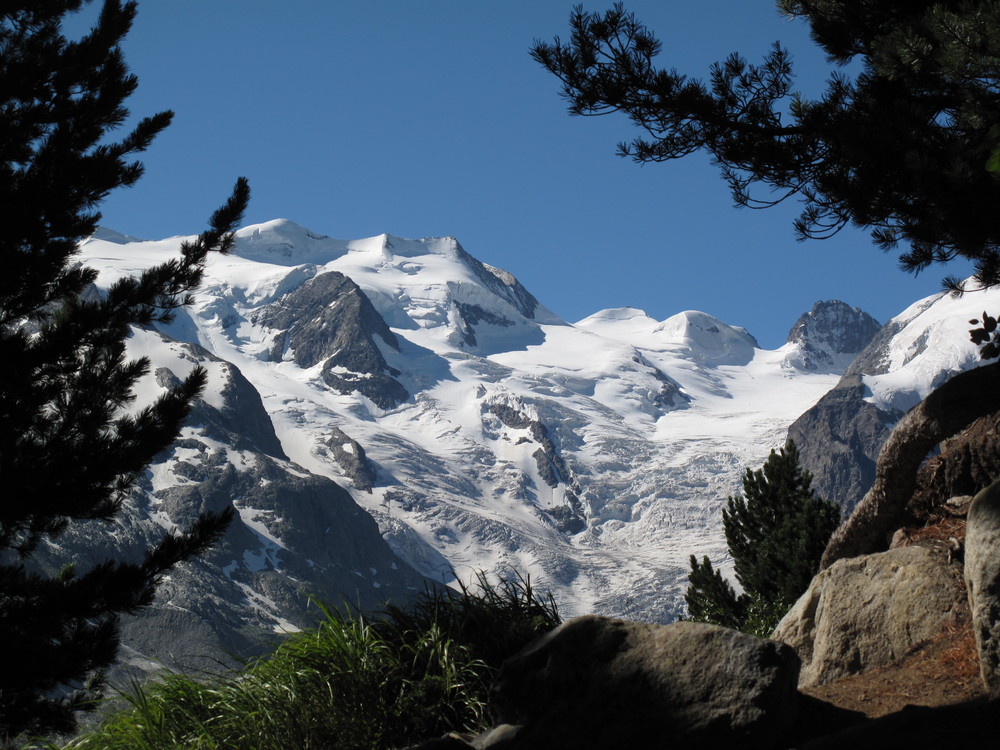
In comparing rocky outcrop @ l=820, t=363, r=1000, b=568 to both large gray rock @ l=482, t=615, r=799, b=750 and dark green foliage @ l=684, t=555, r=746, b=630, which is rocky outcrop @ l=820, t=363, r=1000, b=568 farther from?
dark green foliage @ l=684, t=555, r=746, b=630

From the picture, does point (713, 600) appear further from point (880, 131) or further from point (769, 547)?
point (880, 131)

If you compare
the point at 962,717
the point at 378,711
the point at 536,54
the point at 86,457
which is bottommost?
the point at 378,711

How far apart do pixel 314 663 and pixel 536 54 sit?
273 inches

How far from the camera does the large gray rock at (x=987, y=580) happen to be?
6629 millimetres

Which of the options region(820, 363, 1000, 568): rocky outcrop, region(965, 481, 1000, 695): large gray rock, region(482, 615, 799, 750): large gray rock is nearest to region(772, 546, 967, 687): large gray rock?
region(820, 363, 1000, 568): rocky outcrop

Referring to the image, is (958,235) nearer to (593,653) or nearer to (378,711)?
(593,653)

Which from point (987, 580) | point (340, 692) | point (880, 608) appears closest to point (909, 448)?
point (880, 608)

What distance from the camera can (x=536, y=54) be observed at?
36.1 feet

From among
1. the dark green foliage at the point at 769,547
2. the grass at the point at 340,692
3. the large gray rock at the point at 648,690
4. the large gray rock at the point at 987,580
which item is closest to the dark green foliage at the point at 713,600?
the dark green foliage at the point at 769,547

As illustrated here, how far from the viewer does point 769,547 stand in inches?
762

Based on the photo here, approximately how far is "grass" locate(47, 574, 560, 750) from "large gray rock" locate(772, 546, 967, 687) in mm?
2918

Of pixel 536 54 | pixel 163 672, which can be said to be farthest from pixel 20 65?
pixel 163 672

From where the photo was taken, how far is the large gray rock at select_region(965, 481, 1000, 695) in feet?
21.7

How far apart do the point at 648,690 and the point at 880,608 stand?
9.93 ft
